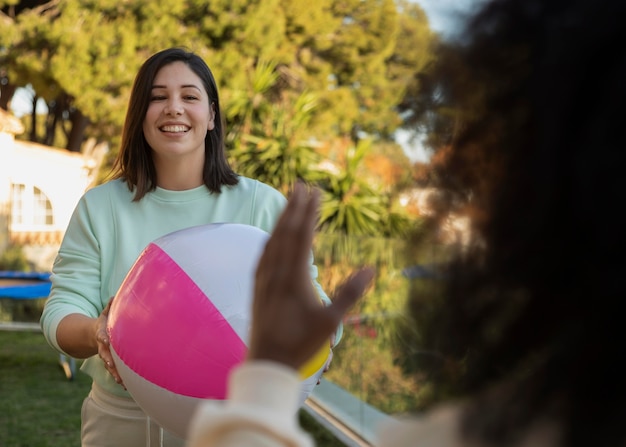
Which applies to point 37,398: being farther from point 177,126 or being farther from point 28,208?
point 28,208

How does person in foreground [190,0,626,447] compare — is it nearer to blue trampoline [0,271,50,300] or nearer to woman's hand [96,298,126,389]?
woman's hand [96,298,126,389]

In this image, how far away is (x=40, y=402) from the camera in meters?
7.29

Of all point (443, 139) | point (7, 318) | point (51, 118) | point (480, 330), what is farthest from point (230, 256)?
point (51, 118)

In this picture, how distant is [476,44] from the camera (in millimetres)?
1001

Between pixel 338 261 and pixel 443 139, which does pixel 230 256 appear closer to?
pixel 443 139

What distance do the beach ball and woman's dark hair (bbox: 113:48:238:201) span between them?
484 mm

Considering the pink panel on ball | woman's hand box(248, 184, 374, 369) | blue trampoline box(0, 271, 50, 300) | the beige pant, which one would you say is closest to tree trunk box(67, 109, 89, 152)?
blue trampoline box(0, 271, 50, 300)

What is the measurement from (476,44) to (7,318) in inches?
458

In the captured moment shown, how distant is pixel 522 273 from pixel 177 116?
1.75m

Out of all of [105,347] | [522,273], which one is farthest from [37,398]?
[522,273]

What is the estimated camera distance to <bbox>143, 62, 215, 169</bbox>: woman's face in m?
2.51

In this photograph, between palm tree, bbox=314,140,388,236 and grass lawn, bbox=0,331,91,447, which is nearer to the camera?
grass lawn, bbox=0,331,91,447

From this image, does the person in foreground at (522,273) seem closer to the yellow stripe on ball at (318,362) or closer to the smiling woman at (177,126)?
the yellow stripe on ball at (318,362)

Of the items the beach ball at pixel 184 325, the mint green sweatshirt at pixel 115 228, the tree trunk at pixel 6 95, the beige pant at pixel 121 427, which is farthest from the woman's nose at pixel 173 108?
the tree trunk at pixel 6 95
